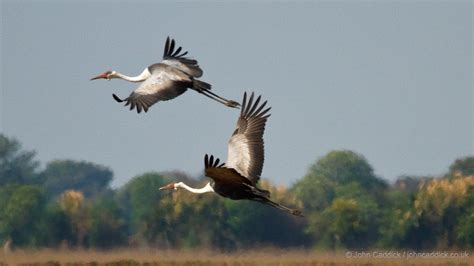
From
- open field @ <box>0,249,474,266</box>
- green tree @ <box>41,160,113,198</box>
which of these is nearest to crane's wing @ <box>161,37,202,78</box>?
open field @ <box>0,249,474,266</box>

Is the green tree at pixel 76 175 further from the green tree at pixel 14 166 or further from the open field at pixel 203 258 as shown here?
the open field at pixel 203 258

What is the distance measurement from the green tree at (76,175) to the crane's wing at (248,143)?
41978 mm

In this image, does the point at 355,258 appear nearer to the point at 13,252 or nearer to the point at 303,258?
the point at 303,258

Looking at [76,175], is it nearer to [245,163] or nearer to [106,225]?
[106,225]

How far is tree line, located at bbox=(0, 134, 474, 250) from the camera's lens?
38969 millimetres

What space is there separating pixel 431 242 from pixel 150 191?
30.6ft

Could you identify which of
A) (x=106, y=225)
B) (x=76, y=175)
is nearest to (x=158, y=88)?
(x=106, y=225)

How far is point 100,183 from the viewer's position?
67.0m

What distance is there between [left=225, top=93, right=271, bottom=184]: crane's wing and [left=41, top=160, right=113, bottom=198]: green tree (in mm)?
41978

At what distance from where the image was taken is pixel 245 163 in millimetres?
22672

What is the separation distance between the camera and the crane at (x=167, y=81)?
22.6 meters

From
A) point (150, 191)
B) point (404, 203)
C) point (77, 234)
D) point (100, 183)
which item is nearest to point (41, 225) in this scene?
point (77, 234)

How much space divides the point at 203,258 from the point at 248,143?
33.5ft

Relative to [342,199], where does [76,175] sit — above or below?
above
